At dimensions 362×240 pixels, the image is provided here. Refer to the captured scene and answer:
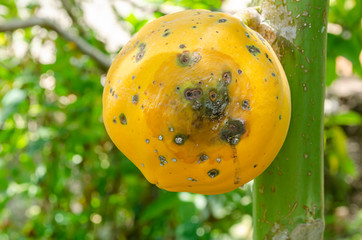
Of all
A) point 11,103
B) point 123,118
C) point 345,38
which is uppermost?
point 123,118

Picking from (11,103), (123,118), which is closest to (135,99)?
(123,118)

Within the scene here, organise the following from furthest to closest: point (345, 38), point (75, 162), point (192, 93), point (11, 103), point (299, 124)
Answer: point (75, 162)
point (11, 103)
point (345, 38)
point (299, 124)
point (192, 93)

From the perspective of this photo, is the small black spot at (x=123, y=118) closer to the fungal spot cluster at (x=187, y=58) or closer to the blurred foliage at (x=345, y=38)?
the fungal spot cluster at (x=187, y=58)

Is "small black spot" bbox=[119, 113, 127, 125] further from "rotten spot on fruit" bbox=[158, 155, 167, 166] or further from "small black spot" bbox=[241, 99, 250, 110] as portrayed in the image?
"small black spot" bbox=[241, 99, 250, 110]

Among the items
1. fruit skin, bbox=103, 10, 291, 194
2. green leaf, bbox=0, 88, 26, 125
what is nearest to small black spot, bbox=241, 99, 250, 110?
fruit skin, bbox=103, 10, 291, 194

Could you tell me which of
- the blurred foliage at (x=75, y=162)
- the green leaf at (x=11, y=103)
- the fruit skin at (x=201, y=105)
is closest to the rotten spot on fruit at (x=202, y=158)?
the fruit skin at (x=201, y=105)

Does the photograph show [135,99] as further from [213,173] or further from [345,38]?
[345,38]

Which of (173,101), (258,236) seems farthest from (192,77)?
(258,236)
